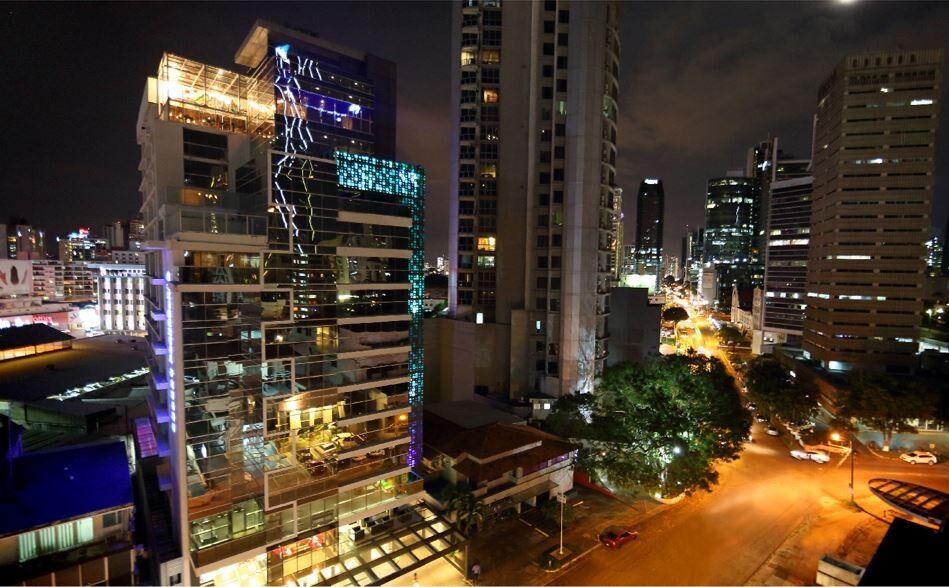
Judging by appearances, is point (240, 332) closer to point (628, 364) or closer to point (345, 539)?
point (345, 539)

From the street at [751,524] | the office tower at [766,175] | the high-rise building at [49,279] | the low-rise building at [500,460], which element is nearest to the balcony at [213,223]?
the low-rise building at [500,460]

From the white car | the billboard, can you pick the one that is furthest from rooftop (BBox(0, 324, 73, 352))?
the white car

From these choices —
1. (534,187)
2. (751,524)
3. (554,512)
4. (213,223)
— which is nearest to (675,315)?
(534,187)

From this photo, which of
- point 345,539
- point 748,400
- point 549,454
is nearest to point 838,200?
point 748,400

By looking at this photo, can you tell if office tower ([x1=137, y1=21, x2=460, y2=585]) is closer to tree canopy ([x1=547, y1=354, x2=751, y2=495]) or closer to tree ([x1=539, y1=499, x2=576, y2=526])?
tree ([x1=539, y1=499, x2=576, y2=526])

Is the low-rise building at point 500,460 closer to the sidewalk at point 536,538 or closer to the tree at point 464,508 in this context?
the sidewalk at point 536,538

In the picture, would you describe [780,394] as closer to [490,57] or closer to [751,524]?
[751,524]
